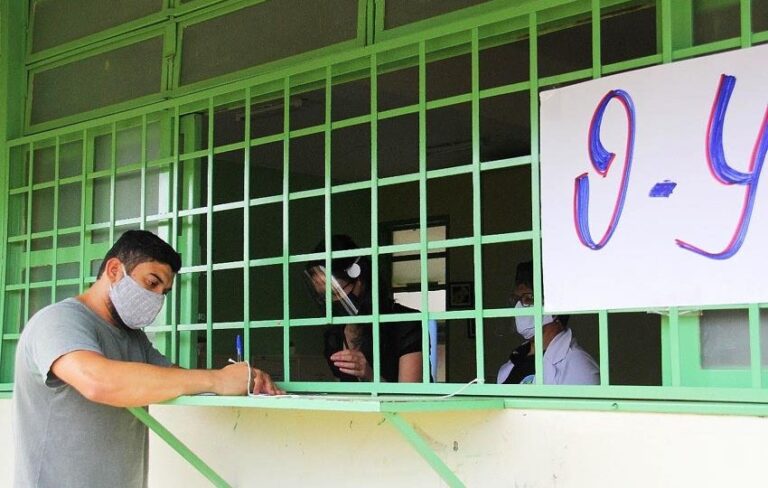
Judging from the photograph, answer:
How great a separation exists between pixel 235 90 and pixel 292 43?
0.25 m

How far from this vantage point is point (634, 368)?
655cm

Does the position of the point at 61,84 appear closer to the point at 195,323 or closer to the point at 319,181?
the point at 195,323

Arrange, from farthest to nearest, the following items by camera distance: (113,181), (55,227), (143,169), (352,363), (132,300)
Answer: (55,227), (113,181), (143,169), (352,363), (132,300)

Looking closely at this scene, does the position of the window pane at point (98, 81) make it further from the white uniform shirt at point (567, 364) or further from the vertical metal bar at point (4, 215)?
the white uniform shirt at point (567, 364)

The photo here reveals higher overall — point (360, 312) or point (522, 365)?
point (360, 312)

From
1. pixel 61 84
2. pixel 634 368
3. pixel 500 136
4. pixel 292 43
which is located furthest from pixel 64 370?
pixel 634 368

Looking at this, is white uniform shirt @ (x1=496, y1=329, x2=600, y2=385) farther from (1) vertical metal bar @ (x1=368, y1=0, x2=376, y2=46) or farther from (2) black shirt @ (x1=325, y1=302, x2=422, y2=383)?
(1) vertical metal bar @ (x1=368, y1=0, x2=376, y2=46)

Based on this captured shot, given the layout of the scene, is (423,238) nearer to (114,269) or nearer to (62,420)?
(114,269)

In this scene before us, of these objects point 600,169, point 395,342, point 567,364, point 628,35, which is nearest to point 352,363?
point 395,342

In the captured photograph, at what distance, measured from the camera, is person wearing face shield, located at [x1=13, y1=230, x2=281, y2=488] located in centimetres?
250

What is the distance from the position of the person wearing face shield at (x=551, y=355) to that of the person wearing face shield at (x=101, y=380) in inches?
37.8

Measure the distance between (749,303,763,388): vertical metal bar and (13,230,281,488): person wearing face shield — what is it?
1.27m

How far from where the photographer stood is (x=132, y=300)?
2.75 m

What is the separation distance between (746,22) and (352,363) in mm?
1650
